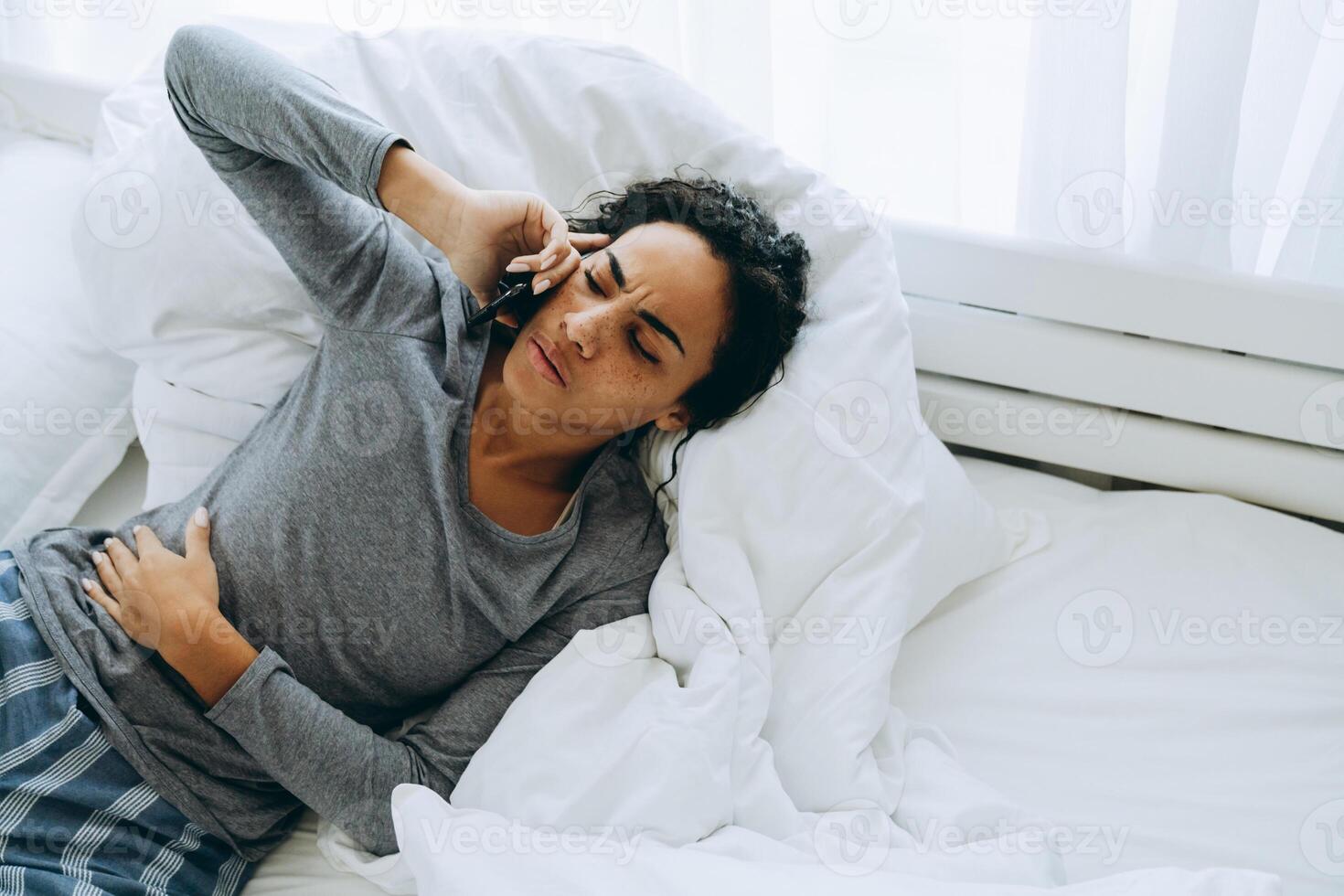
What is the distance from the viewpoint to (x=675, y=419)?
1.24m

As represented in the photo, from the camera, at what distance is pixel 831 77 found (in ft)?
4.55

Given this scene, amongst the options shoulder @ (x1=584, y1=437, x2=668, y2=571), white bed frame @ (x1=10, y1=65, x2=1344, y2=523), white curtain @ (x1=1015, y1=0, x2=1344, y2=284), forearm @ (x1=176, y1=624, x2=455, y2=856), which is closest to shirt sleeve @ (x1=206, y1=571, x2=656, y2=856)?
forearm @ (x1=176, y1=624, x2=455, y2=856)

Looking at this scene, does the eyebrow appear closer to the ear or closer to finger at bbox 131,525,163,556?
the ear

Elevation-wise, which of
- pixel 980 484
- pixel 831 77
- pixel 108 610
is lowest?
pixel 980 484

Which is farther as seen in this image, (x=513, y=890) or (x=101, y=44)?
(x=101, y=44)

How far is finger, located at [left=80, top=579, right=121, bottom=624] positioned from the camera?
3.77 ft

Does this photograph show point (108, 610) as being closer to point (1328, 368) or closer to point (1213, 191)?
point (1213, 191)

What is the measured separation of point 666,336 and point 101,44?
1235 mm

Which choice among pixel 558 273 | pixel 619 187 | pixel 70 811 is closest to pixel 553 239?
pixel 558 273

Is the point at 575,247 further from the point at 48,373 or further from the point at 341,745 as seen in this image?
the point at 48,373

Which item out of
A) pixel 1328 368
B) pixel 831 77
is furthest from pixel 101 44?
pixel 1328 368

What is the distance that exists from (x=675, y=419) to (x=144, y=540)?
2.03 feet

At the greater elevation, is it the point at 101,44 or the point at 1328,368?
the point at 101,44

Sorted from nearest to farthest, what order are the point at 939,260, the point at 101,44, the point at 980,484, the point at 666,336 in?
the point at 666,336, the point at 939,260, the point at 980,484, the point at 101,44
